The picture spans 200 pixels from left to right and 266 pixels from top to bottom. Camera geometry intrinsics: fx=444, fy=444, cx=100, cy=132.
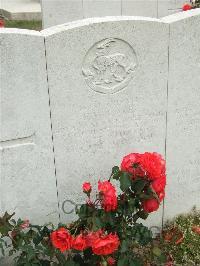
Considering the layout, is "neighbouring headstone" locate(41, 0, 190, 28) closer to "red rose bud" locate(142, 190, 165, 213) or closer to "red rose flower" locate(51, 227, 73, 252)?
"red rose bud" locate(142, 190, 165, 213)

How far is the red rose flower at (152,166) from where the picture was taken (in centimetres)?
251

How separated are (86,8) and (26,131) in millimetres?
4662

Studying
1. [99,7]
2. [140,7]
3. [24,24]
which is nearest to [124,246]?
[99,7]

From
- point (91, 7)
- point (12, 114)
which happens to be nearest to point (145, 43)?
point (12, 114)

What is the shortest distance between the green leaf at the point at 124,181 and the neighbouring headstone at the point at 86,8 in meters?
4.95

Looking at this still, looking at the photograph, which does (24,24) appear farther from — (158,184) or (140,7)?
(158,184)

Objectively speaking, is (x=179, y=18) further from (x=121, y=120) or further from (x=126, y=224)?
(x=126, y=224)

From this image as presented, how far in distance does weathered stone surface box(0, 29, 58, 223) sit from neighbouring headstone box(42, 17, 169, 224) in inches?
2.6

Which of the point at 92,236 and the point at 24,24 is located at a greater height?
the point at 24,24

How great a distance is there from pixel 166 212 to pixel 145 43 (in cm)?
141

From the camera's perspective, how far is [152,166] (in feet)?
8.25

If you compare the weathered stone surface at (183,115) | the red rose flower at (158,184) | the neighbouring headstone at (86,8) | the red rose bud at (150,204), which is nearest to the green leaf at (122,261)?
the red rose bud at (150,204)

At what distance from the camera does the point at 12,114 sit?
8.84 ft

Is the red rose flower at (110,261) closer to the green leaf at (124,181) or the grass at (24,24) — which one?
the green leaf at (124,181)
